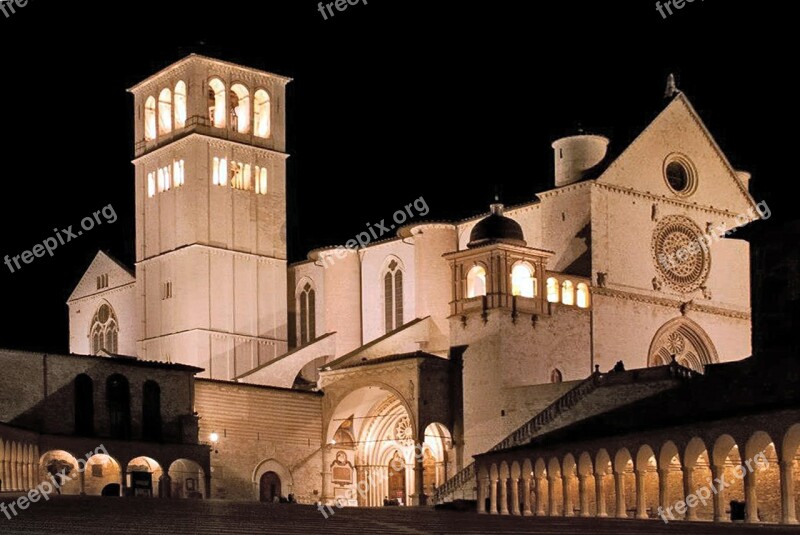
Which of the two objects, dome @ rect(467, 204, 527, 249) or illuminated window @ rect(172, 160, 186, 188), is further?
illuminated window @ rect(172, 160, 186, 188)

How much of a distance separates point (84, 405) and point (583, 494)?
1850cm

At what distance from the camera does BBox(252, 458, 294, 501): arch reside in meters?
57.8

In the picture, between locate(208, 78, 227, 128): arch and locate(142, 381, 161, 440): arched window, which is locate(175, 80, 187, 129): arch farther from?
locate(142, 381, 161, 440): arched window

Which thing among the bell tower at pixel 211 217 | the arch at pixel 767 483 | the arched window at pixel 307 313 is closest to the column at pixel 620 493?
the arch at pixel 767 483

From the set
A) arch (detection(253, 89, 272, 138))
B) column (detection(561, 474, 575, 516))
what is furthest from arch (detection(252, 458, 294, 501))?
arch (detection(253, 89, 272, 138))

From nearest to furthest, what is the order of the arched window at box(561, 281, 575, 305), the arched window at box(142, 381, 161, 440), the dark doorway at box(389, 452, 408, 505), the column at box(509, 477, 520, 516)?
1. the column at box(509, 477, 520, 516)
2. the arched window at box(142, 381, 161, 440)
3. the arched window at box(561, 281, 575, 305)
4. the dark doorway at box(389, 452, 408, 505)

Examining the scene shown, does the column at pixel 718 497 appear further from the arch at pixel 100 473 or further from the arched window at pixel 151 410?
the arched window at pixel 151 410

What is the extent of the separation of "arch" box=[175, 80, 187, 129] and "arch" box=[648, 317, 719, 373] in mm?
23780

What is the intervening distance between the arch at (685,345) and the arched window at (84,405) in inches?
836

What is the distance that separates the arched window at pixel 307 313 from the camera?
69.9 meters

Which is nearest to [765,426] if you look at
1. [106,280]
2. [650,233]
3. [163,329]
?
[650,233]

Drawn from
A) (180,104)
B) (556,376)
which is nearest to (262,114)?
(180,104)

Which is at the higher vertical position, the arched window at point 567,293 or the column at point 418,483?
the arched window at point 567,293

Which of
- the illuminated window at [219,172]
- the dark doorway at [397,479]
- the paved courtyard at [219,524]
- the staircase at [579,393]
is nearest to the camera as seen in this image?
the paved courtyard at [219,524]
